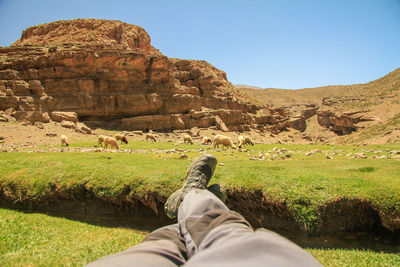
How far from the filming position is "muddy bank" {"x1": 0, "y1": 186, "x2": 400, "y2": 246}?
4.40m

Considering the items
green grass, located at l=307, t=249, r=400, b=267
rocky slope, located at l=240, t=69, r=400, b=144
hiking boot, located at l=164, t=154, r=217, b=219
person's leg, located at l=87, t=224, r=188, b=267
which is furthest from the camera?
rocky slope, located at l=240, t=69, r=400, b=144

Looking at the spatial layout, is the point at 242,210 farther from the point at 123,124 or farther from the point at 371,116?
the point at 371,116

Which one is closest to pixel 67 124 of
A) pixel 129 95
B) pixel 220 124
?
pixel 129 95

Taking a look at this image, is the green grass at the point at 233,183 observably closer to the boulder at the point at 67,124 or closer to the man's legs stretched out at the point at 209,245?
the man's legs stretched out at the point at 209,245

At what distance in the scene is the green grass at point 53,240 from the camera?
3.26m

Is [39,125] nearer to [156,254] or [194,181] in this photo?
[194,181]

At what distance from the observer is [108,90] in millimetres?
46031

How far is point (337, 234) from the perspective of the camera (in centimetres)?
443

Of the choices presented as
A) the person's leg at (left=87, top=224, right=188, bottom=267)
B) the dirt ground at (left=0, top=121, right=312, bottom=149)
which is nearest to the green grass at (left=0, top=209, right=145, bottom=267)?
the person's leg at (left=87, top=224, right=188, bottom=267)

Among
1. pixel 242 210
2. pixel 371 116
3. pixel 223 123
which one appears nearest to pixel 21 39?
pixel 223 123

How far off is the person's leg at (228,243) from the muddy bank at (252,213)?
276cm

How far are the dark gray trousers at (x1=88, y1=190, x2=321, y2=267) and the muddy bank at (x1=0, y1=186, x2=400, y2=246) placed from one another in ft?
8.85

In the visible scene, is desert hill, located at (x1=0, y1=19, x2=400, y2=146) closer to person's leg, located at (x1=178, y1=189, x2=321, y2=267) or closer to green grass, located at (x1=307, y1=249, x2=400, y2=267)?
green grass, located at (x1=307, y1=249, x2=400, y2=267)

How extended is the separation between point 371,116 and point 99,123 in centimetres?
6908
